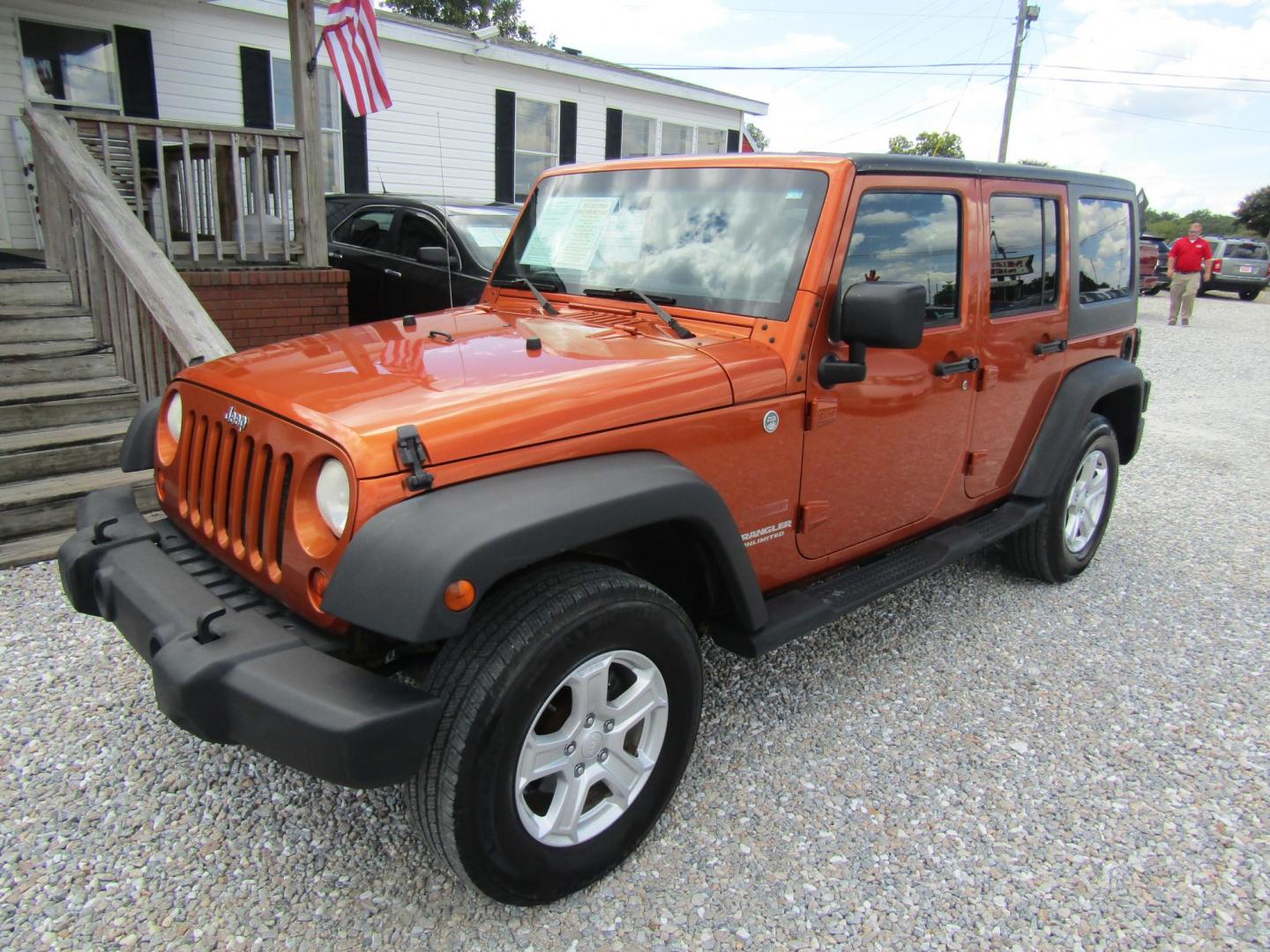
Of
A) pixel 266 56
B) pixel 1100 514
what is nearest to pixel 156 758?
pixel 1100 514

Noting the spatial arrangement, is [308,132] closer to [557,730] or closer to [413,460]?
[413,460]

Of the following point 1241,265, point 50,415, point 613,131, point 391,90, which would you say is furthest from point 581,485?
point 1241,265

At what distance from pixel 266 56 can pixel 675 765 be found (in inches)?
403

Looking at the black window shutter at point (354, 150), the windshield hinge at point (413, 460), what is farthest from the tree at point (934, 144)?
the windshield hinge at point (413, 460)

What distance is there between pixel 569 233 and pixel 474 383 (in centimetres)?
130

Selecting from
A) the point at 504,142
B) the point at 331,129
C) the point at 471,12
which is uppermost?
the point at 471,12

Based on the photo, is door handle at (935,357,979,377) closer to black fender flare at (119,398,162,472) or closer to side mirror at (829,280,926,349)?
side mirror at (829,280,926,349)

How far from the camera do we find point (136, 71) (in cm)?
898

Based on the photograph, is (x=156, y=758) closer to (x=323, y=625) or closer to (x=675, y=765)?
(x=323, y=625)

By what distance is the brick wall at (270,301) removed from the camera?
623 centimetres

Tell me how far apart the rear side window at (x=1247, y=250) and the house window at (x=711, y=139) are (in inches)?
635

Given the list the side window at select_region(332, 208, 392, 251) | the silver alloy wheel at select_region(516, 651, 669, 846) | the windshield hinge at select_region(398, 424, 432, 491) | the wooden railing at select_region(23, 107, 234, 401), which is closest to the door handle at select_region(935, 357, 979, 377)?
the silver alloy wheel at select_region(516, 651, 669, 846)

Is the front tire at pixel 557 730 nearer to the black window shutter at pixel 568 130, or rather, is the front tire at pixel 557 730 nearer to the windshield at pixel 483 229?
the windshield at pixel 483 229

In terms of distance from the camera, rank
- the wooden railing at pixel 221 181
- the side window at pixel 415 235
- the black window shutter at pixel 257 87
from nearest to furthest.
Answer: the wooden railing at pixel 221 181 → the side window at pixel 415 235 → the black window shutter at pixel 257 87
